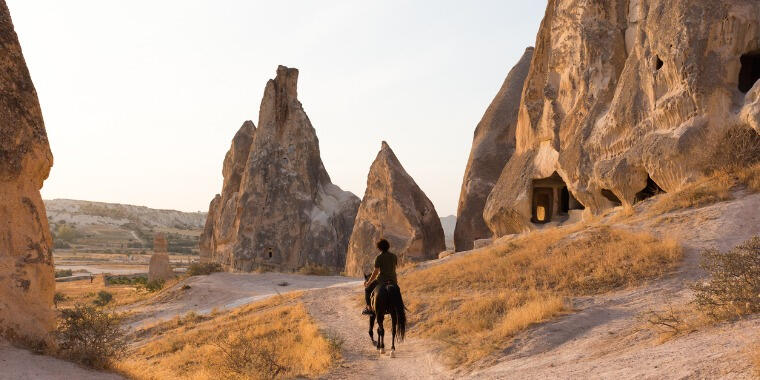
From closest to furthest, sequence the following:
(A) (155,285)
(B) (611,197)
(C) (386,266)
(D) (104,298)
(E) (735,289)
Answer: (E) (735,289) → (C) (386,266) → (B) (611,197) → (A) (155,285) → (D) (104,298)

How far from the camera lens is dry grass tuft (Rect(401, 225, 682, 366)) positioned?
802cm

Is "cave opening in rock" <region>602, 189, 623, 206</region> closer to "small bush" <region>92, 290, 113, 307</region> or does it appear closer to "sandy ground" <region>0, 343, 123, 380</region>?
"sandy ground" <region>0, 343, 123, 380</region>

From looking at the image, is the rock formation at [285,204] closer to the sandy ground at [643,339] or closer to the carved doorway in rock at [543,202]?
the carved doorway in rock at [543,202]

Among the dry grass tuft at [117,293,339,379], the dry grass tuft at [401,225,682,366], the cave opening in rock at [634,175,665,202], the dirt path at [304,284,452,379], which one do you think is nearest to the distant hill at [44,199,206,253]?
the dry grass tuft at [117,293,339,379]

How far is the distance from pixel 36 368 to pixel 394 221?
20.9 meters

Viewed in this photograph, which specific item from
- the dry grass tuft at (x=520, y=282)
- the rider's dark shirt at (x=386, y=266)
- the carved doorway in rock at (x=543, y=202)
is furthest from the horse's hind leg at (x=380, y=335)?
the carved doorway in rock at (x=543, y=202)

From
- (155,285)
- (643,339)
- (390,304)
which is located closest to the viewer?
(643,339)

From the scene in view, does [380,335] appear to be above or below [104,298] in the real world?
above

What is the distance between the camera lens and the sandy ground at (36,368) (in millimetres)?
5055

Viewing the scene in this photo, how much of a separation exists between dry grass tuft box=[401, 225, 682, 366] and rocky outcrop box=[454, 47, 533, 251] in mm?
12302

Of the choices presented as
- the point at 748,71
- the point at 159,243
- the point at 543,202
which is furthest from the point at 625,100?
the point at 159,243

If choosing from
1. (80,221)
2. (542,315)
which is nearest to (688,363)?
(542,315)

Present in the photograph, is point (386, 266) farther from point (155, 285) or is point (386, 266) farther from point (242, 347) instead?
point (155, 285)

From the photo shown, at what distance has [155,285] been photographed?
81.3 feet
